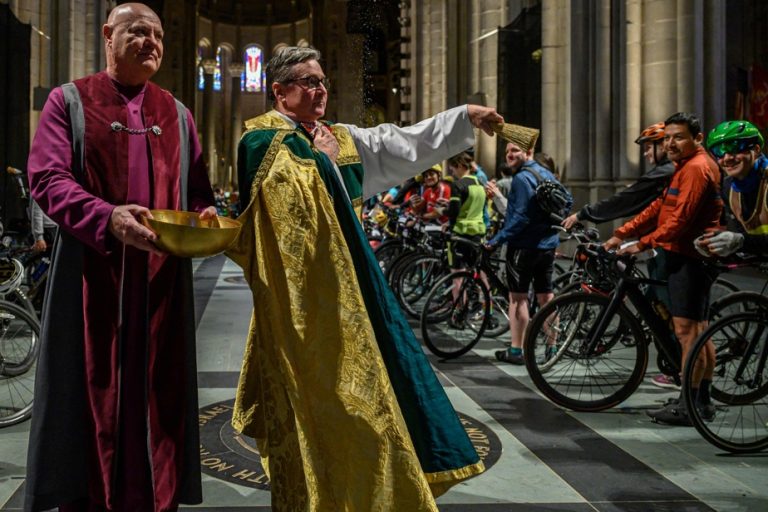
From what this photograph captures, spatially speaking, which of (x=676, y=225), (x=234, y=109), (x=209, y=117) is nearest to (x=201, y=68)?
(x=209, y=117)

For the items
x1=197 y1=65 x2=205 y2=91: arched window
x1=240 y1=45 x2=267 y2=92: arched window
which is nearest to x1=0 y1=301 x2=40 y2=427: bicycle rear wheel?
x1=197 y1=65 x2=205 y2=91: arched window

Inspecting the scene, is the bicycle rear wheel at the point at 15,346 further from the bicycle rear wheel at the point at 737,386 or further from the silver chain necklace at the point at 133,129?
the bicycle rear wheel at the point at 737,386

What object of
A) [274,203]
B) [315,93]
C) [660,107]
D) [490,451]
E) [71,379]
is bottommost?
[490,451]

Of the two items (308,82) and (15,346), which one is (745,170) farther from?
(15,346)

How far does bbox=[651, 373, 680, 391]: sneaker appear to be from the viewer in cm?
589

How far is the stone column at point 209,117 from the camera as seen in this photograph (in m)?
53.8

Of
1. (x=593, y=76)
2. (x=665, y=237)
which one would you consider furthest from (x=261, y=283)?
(x=593, y=76)

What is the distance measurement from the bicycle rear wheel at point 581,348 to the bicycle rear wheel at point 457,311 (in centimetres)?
160

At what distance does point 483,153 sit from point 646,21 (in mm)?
7463

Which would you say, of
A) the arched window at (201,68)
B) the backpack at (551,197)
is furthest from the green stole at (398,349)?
the arched window at (201,68)

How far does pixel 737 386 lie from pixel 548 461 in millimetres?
1775

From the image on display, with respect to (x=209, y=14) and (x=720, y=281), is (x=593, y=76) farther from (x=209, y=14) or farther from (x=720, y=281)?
(x=209, y=14)

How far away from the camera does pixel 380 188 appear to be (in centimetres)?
343

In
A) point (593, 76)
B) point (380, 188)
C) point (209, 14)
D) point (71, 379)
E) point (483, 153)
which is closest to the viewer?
point (71, 379)
